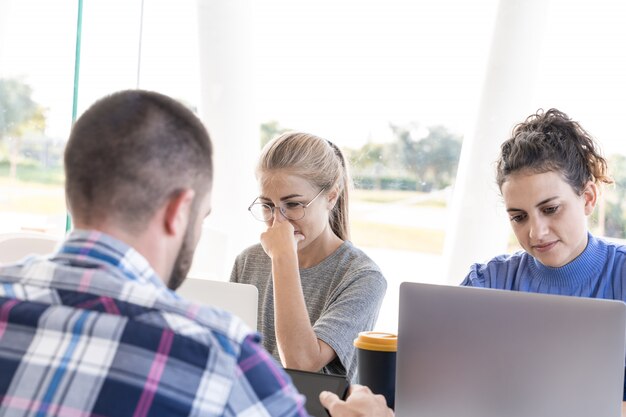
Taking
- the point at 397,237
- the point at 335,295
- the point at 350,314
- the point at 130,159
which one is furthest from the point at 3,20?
the point at 130,159

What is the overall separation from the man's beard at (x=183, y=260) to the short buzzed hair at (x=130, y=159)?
0.19ft

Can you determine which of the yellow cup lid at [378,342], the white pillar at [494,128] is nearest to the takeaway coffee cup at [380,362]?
the yellow cup lid at [378,342]

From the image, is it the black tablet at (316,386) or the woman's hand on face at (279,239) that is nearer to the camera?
the black tablet at (316,386)

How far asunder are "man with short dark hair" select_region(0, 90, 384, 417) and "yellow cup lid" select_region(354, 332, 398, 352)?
0.59 metres

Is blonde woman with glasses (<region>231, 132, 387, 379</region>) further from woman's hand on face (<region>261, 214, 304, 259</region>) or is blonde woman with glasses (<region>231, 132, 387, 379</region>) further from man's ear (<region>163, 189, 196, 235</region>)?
man's ear (<region>163, 189, 196, 235</region>)

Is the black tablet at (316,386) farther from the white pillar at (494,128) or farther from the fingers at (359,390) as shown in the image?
the white pillar at (494,128)

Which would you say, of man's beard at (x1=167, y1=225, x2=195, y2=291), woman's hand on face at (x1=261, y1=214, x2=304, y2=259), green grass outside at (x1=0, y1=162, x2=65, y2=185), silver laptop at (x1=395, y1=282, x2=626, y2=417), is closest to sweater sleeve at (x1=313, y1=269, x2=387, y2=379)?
woman's hand on face at (x1=261, y1=214, x2=304, y2=259)

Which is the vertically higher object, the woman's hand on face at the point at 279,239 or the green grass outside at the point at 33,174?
the woman's hand on face at the point at 279,239

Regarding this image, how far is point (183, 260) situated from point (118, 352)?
0.19 m

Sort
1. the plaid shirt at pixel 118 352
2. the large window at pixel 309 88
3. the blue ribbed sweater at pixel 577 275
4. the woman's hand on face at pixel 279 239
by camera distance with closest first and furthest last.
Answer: the plaid shirt at pixel 118 352 < the blue ribbed sweater at pixel 577 275 < the woman's hand on face at pixel 279 239 < the large window at pixel 309 88

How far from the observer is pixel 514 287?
81.3 inches

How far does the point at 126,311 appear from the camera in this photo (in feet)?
2.88

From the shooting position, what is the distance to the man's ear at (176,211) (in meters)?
0.99

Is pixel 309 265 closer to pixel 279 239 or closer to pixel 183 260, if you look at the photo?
pixel 279 239
